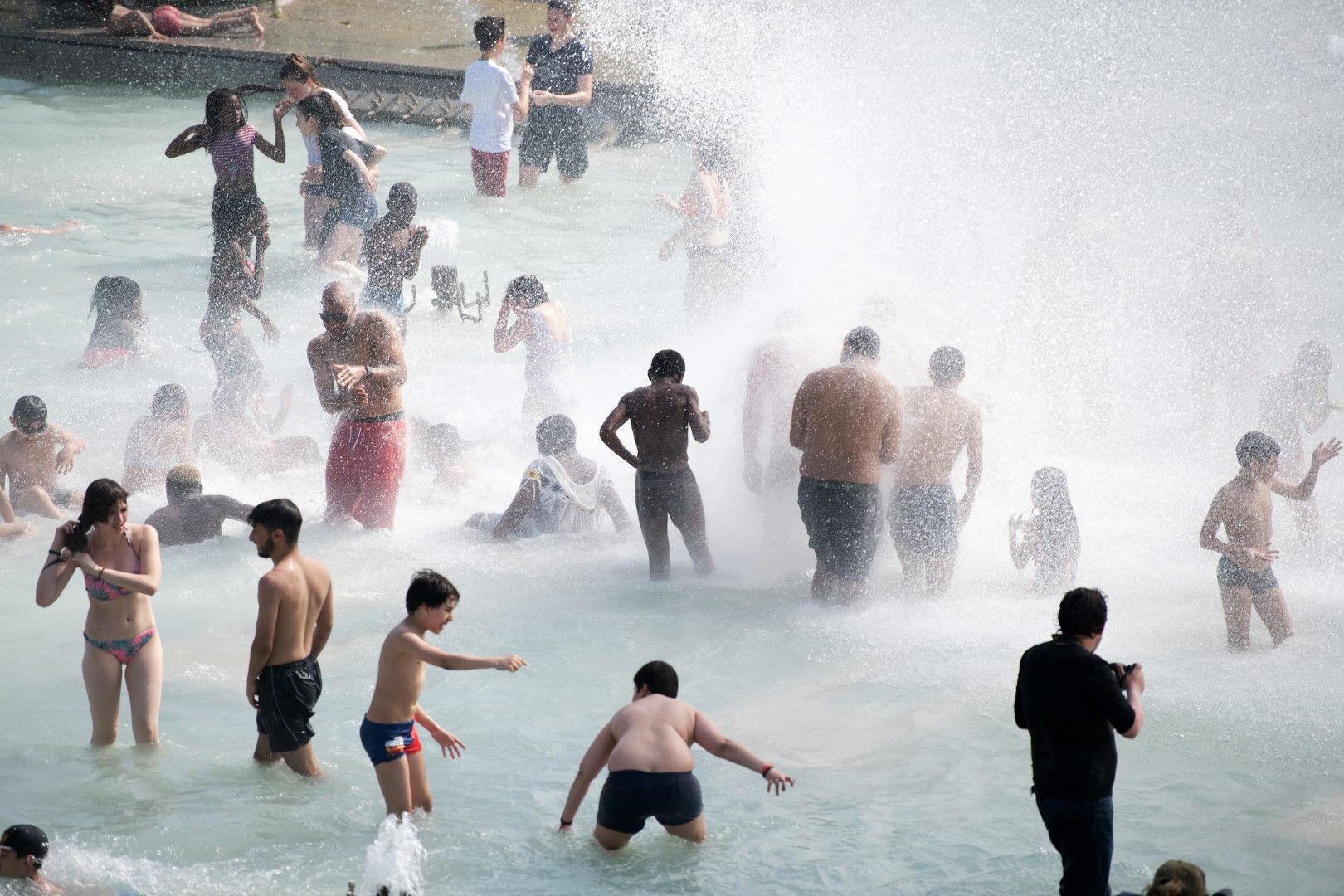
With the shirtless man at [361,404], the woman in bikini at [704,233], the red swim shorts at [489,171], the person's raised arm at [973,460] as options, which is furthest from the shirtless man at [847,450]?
the red swim shorts at [489,171]

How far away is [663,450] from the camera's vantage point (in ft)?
25.4

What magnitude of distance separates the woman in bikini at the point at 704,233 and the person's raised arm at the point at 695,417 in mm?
3953

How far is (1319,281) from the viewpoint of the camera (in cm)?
1591

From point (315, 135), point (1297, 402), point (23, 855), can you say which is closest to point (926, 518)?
point (1297, 402)

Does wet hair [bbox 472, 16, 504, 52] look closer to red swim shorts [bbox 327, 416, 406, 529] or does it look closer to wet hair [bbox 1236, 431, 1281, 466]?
red swim shorts [bbox 327, 416, 406, 529]

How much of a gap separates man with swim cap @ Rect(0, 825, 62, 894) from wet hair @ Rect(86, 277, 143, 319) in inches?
278

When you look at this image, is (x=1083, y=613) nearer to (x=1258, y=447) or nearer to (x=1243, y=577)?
(x=1258, y=447)

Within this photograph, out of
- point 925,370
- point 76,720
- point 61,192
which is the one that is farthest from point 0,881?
point 61,192

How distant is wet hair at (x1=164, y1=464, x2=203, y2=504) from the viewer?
314 inches

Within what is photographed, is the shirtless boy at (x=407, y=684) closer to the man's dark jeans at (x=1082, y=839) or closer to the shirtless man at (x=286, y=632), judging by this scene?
the shirtless man at (x=286, y=632)

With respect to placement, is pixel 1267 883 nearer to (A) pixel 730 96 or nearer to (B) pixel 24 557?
(B) pixel 24 557

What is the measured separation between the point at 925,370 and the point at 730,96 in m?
8.73

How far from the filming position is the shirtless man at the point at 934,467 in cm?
784

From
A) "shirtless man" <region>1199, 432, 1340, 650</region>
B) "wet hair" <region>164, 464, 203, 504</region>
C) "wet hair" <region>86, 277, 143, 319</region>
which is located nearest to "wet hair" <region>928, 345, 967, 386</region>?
"shirtless man" <region>1199, 432, 1340, 650</region>
